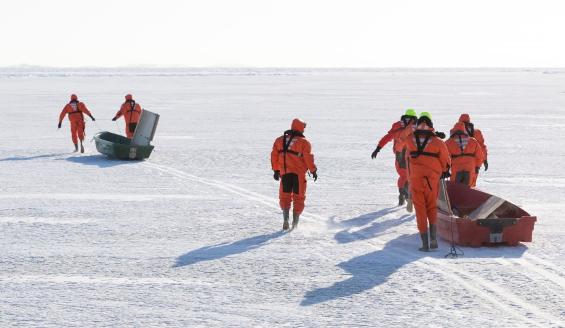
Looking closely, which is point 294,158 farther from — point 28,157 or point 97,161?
point 28,157

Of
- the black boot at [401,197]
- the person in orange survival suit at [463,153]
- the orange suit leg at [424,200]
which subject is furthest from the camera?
the black boot at [401,197]

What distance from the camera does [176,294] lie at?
718 cm

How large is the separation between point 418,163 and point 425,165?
88mm

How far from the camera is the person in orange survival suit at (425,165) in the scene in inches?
339

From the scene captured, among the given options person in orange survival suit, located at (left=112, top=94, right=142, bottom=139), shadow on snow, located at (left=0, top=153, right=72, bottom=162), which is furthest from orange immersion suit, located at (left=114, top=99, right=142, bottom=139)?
shadow on snow, located at (left=0, top=153, right=72, bottom=162)

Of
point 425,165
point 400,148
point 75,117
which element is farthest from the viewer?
point 75,117

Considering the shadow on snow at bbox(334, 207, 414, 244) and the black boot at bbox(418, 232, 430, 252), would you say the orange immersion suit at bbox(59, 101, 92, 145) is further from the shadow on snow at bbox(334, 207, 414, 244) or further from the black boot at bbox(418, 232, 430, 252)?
the black boot at bbox(418, 232, 430, 252)

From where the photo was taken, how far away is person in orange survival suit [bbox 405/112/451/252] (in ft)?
28.3

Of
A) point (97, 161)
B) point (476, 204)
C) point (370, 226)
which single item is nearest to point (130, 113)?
point (97, 161)

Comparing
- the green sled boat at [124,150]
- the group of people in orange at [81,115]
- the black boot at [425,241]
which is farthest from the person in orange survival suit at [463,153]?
the group of people in orange at [81,115]

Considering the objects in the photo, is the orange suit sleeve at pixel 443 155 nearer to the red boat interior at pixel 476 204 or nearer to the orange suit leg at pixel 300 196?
the red boat interior at pixel 476 204

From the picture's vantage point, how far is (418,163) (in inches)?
340

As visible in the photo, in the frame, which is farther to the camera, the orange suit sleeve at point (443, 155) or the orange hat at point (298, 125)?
the orange hat at point (298, 125)

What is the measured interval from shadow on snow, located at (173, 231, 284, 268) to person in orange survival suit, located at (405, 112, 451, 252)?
2.13 metres
